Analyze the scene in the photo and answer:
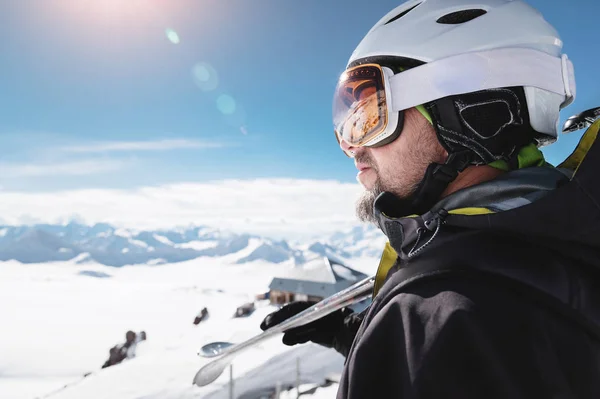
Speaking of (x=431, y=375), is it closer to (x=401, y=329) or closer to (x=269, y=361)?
(x=401, y=329)

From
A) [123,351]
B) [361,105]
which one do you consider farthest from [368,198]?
[123,351]

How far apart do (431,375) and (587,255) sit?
74 centimetres

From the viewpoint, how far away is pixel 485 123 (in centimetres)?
184

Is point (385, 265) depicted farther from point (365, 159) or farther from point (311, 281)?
point (311, 281)

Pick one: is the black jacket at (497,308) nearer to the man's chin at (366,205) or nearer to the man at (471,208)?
the man at (471,208)

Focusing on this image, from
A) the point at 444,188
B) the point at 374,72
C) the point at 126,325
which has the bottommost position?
the point at 126,325

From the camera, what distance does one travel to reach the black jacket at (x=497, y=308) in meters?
1.00

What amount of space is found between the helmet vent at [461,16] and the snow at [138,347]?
4.77 meters

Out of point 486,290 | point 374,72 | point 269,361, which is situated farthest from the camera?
point 269,361

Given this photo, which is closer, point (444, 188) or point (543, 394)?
point (543, 394)

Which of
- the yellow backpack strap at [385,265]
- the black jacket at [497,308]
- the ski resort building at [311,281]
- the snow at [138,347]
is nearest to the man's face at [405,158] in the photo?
the yellow backpack strap at [385,265]

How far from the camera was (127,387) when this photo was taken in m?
12.9

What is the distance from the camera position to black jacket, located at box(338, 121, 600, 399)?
1.00 m

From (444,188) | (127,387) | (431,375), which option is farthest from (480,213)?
(127,387)
